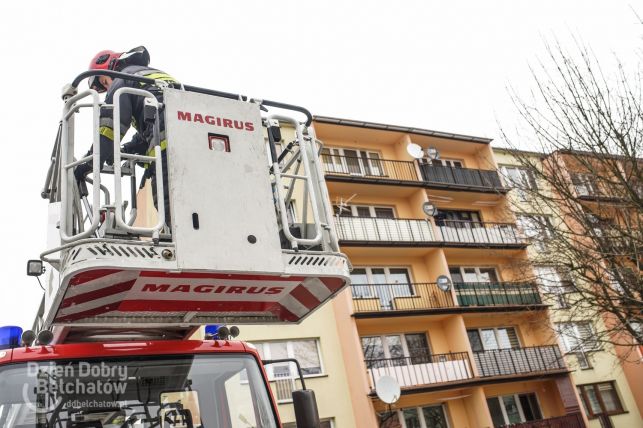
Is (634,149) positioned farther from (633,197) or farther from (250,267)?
(250,267)

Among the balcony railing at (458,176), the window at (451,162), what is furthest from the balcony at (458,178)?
the window at (451,162)

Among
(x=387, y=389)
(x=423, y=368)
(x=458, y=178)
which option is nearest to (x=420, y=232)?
(x=458, y=178)

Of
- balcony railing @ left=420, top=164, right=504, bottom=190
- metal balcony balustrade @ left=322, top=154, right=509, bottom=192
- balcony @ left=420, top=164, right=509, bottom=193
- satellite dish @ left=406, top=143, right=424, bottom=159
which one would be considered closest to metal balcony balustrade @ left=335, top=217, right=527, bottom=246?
balcony @ left=420, top=164, right=509, bottom=193

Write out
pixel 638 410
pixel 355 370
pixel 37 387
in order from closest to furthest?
pixel 37 387 < pixel 355 370 < pixel 638 410

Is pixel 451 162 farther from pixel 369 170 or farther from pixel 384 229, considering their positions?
pixel 384 229

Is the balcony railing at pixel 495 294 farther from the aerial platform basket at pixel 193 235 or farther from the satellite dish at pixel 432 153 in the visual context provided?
the aerial platform basket at pixel 193 235

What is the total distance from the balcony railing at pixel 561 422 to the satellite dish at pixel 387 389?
571 cm

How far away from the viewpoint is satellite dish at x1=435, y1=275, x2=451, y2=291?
69.1ft

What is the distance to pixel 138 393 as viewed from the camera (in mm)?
3803

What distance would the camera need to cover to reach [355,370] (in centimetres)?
1831

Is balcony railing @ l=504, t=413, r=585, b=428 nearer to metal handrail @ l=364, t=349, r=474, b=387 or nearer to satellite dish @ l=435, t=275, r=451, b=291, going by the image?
metal handrail @ l=364, t=349, r=474, b=387

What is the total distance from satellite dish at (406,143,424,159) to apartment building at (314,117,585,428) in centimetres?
66

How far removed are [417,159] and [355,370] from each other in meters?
10.2

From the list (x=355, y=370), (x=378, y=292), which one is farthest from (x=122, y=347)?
(x=378, y=292)
